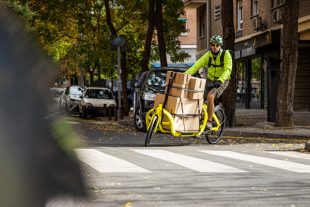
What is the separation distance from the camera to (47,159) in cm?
172

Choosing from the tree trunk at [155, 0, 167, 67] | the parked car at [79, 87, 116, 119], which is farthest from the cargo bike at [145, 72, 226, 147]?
the parked car at [79, 87, 116, 119]

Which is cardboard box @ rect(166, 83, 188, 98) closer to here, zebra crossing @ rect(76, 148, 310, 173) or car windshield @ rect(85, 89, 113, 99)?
zebra crossing @ rect(76, 148, 310, 173)

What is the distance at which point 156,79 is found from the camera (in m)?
17.3

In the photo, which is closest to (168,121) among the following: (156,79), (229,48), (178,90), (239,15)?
(178,90)

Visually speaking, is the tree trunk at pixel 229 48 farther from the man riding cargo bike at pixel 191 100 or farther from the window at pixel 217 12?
the window at pixel 217 12

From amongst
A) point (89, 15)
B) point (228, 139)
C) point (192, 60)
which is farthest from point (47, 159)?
point (192, 60)

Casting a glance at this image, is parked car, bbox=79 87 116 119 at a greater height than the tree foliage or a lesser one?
lesser

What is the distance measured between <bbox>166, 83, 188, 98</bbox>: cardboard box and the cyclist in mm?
519

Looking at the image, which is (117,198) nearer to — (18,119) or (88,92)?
(18,119)

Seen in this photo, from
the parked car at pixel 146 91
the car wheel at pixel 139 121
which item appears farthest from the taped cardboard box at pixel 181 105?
the car wheel at pixel 139 121

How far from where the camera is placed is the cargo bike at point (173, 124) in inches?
446

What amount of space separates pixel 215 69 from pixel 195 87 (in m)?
0.70

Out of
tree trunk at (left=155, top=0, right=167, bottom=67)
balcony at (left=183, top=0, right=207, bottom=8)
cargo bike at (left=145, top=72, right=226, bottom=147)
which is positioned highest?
balcony at (left=183, top=0, right=207, bottom=8)

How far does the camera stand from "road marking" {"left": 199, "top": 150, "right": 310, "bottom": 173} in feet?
27.0
